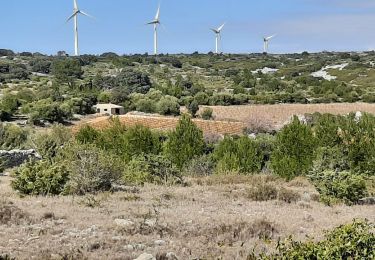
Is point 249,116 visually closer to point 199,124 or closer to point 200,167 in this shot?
point 199,124

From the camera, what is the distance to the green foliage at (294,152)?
23391mm

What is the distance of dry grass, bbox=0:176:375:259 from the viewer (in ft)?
28.2

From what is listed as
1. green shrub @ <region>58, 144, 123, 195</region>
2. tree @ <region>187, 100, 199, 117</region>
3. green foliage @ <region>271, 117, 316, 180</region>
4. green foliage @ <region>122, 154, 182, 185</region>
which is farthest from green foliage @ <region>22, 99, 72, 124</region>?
green shrub @ <region>58, 144, 123, 195</region>

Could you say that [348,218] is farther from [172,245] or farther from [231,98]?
[231,98]

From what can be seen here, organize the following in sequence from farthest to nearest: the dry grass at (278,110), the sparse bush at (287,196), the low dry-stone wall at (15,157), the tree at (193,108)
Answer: the tree at (193,108) < the dry grass at (278,110) < the low dry-stone wall at (15,157) < the sparse bush at (287,196)

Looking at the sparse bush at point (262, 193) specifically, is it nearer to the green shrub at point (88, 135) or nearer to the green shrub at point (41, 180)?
the green shrub at point (41, 180)

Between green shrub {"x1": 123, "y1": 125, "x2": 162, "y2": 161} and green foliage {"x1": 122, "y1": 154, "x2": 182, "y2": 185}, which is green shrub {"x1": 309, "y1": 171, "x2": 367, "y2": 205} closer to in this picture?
green foliage {"x1": 122, "y1": 154, "x2": 182, "y2": 185}

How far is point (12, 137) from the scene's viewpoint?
105 ft

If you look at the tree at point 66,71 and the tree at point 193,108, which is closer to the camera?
the tree at point 193,108

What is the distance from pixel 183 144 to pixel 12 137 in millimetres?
11291

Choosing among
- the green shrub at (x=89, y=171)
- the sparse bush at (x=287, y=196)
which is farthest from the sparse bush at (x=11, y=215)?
→ the sparse bush at (x=287, y=196)

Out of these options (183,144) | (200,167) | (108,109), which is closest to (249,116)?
(108,109)

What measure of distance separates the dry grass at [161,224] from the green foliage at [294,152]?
815 centimetres

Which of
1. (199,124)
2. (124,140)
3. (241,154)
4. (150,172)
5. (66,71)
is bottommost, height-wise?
(241,154)
